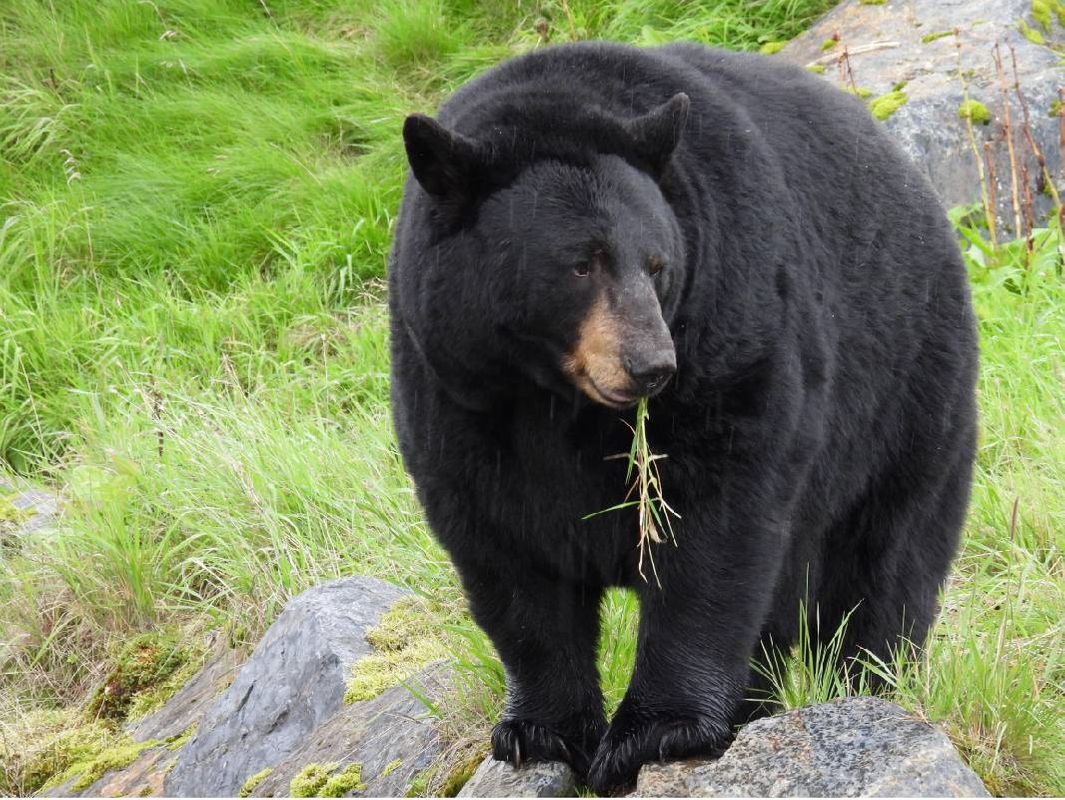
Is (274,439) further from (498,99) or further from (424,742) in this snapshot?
(498,99)

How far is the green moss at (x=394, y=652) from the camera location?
13.8ft

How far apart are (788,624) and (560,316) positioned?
1342mm

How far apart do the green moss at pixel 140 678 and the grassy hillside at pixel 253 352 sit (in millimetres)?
125

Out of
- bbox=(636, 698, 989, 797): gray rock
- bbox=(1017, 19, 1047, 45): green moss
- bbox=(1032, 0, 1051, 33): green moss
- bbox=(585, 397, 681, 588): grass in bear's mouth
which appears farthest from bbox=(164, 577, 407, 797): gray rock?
bbox=(1032, 0, 1051, 33): green moss

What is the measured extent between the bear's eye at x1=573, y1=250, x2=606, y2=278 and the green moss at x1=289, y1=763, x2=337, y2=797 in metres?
1.58

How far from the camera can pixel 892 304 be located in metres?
3.96

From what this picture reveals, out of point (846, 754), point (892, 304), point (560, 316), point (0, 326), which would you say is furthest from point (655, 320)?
point (0, 326)

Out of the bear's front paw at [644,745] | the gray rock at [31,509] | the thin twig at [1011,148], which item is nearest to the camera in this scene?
the bear's front paw at [644,745]

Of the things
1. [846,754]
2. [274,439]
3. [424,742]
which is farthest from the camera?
[274,439]

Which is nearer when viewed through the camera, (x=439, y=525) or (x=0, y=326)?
(x=439, y=525)

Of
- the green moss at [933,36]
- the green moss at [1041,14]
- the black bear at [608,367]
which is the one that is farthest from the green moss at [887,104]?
the black bear at [608,367]

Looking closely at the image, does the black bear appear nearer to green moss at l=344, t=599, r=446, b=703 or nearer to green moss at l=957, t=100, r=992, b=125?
green moss at l=344, t=599, r=446, b=703

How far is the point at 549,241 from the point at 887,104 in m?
4.77

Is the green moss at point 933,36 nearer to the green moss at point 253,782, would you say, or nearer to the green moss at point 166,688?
the green moss at point 166,688
